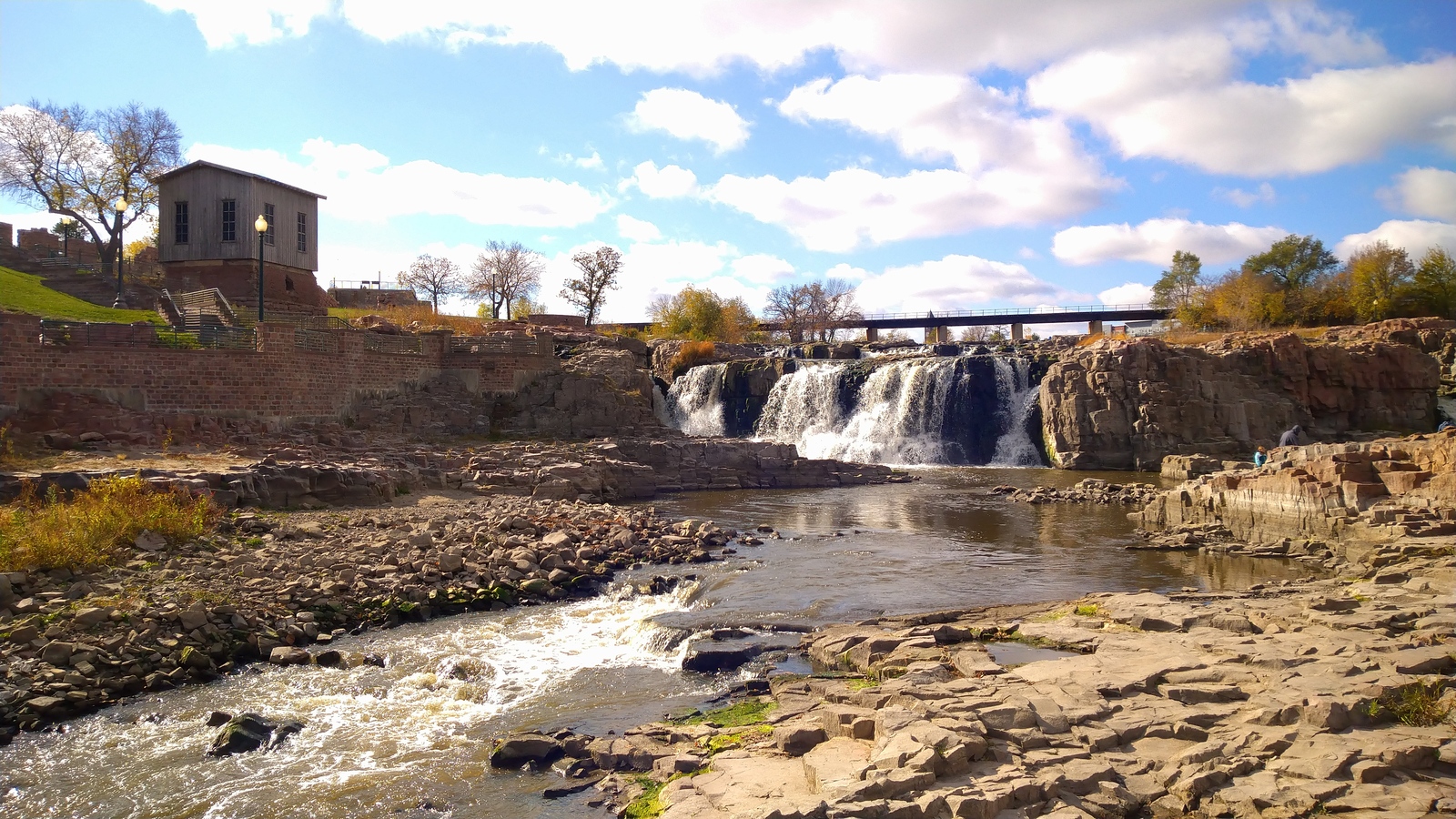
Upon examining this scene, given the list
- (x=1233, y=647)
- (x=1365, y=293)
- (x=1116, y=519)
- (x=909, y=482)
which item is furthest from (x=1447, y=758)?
(x=1365, y=293)

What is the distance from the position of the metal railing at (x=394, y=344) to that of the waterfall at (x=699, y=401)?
12233 millimetres

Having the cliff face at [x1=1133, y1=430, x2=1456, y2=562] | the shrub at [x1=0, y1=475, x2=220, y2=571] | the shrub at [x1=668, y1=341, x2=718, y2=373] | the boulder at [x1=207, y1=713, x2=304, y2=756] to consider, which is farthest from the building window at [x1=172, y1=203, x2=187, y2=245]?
the cliff face at [x1=1133, y1=430, x2=1456, y2=562]

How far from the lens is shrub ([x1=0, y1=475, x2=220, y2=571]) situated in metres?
11.1

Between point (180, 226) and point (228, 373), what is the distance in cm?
1332

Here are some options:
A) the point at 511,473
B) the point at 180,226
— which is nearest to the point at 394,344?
the point at 511,473

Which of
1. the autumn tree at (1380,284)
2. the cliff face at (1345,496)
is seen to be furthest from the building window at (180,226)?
the autumn tree at (1380,284)

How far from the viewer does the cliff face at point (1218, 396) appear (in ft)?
108

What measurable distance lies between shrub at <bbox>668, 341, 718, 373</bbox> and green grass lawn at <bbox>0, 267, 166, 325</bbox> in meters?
20.8

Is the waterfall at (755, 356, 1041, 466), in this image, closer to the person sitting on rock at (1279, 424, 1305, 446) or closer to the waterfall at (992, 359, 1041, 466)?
the waterfall at (992, 359, 1041, 466)

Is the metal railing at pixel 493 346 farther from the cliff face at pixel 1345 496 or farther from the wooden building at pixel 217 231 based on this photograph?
the cliff face at pixel 1345 496

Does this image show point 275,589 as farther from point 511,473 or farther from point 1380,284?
point 1380,284

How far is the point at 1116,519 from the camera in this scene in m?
21.3

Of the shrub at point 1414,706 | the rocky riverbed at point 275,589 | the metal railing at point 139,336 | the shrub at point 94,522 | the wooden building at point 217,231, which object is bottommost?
the rocky riverbed at point 275,589

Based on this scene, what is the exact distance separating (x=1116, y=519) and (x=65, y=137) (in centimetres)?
4488
